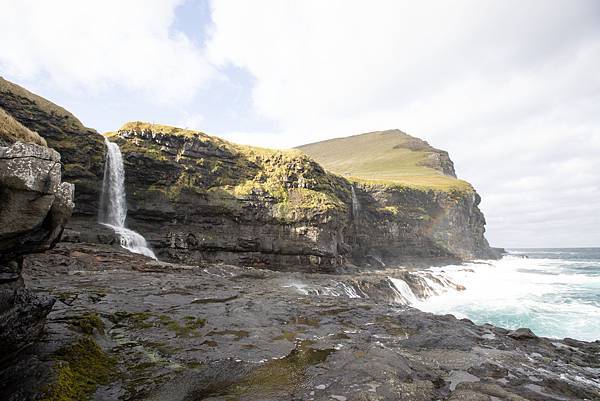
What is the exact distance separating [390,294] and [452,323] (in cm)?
1803

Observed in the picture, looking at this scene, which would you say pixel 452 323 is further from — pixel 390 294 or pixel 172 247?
pixel 172 247

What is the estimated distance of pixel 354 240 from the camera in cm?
5931

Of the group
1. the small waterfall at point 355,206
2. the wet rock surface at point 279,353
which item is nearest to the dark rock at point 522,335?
the wet rock surface at point 279,353

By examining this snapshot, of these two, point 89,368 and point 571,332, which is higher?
point 89,368

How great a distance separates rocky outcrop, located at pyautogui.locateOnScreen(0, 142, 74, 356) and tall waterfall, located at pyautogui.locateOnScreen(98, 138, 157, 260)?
91.6ft

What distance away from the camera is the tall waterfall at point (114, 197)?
35.7 metres

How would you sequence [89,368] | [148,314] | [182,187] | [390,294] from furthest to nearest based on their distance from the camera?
1. [182,187]
2. [390,294]
3. [148,314]
4. [89,368]

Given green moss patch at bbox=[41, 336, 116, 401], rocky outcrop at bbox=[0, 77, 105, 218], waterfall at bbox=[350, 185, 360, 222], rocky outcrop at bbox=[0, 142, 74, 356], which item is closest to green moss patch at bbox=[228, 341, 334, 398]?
green moss patch at bbox=[41, 336, 116, 401]

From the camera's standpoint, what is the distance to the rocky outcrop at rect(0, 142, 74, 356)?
6593mm

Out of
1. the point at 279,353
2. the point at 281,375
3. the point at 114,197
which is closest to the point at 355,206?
the point at 114,197

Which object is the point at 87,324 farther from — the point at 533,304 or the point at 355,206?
the point at 355,206

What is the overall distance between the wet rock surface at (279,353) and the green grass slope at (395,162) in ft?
200

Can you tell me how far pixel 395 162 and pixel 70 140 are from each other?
117 metres

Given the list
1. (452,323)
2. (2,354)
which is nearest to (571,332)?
(452,323)
